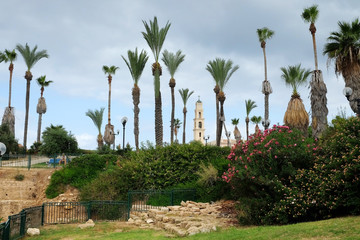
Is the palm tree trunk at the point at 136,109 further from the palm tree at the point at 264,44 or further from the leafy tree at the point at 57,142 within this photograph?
the palm tree at the point at 264,44

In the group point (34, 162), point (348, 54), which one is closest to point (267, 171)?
point (348, 54)

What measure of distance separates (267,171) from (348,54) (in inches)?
588

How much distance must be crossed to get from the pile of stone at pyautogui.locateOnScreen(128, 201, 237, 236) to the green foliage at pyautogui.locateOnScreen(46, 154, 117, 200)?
916 centimetres

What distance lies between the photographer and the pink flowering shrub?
45.2 feet

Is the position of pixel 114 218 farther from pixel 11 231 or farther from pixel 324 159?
pixel 324 159

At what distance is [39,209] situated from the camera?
17.9 m

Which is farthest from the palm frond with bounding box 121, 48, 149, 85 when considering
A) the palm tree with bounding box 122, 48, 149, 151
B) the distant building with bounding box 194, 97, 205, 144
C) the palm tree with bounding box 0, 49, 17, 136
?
the distant building with bounding box 194, 97, 205, 144

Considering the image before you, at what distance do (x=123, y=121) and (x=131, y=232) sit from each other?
1581 cm

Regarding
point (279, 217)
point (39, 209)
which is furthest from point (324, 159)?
point (39, 209)

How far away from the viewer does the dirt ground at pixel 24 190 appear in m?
25.8

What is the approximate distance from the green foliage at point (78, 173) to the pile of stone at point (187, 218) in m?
9.16

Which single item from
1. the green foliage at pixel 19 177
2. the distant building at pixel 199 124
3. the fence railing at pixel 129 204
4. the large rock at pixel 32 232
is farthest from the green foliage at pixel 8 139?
→ the distant building at pixel 199 124

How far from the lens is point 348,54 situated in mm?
24922

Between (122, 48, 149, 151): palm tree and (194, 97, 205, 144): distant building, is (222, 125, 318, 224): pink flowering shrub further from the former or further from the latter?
(194, 97, 205, 144): distant building
